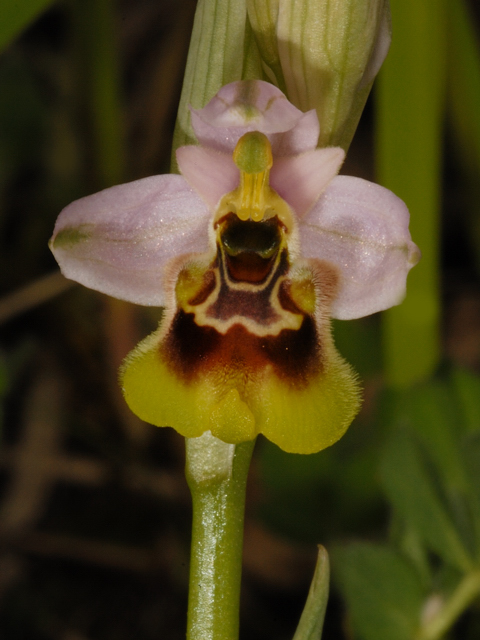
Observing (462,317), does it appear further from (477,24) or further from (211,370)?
(211,370)

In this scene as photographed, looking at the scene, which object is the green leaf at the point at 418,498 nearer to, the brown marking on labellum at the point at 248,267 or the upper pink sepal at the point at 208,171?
Answer: the brown marking on labellum at the point at 248,267

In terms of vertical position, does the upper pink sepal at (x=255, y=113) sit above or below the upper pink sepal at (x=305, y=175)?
above

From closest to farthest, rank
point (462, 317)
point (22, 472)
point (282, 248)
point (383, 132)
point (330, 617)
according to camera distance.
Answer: point (282, 248)
point (383, 132)
point (330, 617)
point (22, 472)
point (462, 317)

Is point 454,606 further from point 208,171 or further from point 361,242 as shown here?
point 208,171

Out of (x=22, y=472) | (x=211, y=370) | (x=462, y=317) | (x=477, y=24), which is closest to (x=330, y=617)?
(x=22, y=472)

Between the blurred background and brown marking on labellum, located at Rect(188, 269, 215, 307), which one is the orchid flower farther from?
the blurred background

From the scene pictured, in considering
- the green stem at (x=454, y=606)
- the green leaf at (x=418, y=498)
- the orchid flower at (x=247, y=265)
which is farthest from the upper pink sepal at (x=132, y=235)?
the green stem at (x=454, y=606)
